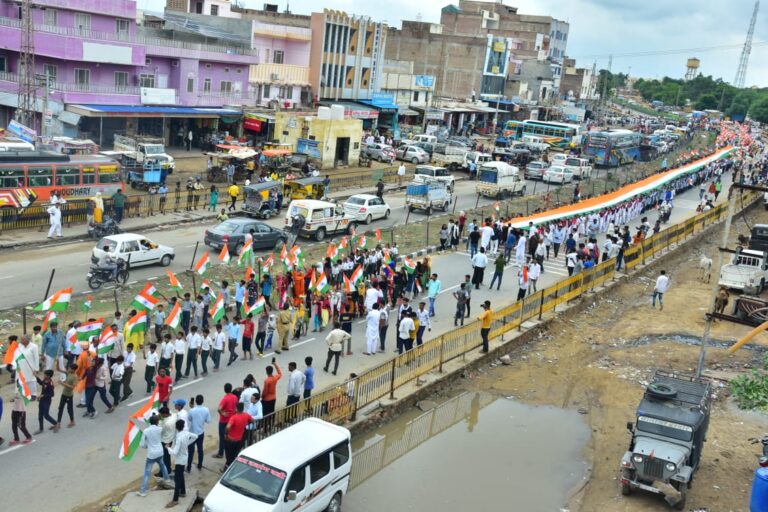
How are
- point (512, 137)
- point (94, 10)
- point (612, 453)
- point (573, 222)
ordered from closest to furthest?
point (612, 453), point (573, 222), point (94, 10), point (512, 137)

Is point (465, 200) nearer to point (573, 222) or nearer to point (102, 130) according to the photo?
point (573, 222)

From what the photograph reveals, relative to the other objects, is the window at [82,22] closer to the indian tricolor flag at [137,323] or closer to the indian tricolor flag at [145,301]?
the indian tricolor flag at [145,301]

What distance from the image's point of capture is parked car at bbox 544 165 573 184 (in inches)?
2194

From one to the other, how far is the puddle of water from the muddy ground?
0.57m

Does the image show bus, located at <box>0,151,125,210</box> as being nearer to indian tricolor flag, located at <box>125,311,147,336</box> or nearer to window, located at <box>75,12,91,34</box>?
indian tricolor flag, located at <box>125,311,147,336</box>

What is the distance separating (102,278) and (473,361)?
11.3m

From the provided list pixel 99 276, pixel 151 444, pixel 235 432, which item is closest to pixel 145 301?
pixel 235 432

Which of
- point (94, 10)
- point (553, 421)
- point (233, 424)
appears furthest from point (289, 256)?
point (94, 10)

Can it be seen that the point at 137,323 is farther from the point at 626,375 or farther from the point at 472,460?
the point at 626,375

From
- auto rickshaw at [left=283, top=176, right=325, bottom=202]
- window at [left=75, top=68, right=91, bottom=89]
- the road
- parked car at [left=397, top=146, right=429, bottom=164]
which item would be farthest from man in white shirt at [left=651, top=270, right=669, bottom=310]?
window at [left=75, top=68, right=91, bottom=89]

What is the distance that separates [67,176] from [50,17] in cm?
1769

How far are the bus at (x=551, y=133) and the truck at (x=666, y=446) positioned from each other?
62275 mm

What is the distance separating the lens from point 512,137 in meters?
76.1

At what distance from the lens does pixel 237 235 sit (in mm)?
28078
